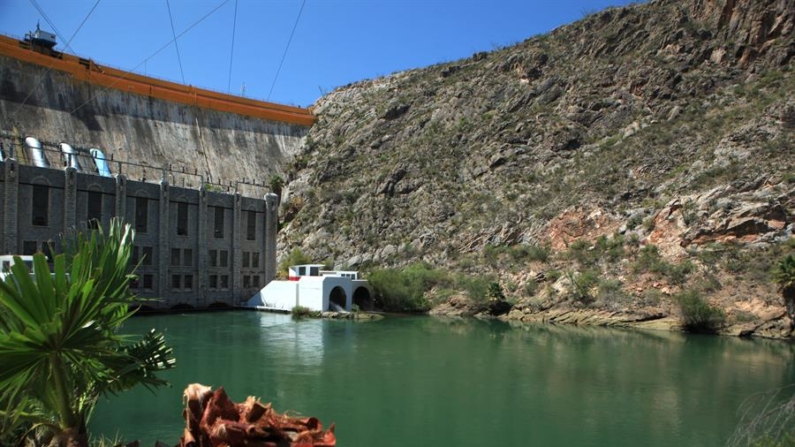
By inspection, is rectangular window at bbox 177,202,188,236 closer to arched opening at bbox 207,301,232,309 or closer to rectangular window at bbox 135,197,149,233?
rectangular window at bbox 135,197,149,233

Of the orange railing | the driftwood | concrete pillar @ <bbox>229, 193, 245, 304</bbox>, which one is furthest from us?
the orange railing

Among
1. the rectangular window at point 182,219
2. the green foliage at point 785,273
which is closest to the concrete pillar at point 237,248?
the rectangular window at point 182,219

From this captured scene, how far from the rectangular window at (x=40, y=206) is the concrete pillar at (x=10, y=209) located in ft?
4.14

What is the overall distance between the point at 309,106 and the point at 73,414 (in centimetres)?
8719

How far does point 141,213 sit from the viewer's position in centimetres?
4797

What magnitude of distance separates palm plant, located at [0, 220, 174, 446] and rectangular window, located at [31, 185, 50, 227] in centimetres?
3939

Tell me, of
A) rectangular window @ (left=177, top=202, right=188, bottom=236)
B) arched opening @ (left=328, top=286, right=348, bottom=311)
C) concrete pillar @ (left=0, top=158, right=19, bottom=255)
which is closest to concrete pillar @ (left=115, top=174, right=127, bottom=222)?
rectangular window @ (left=177, top=202, right=188, bottom=236)

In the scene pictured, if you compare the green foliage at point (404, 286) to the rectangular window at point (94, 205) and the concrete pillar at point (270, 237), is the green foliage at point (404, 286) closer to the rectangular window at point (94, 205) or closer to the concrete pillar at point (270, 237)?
the concrete pillar at point (270, 237)

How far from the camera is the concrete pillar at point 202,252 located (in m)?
50.6

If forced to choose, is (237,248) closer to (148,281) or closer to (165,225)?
(165,225)

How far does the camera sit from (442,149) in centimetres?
7019

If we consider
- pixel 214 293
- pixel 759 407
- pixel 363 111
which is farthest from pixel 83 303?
pixel 363 111

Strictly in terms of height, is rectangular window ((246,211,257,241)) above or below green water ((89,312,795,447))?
above

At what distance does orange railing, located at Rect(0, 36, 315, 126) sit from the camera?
62.0 meters
